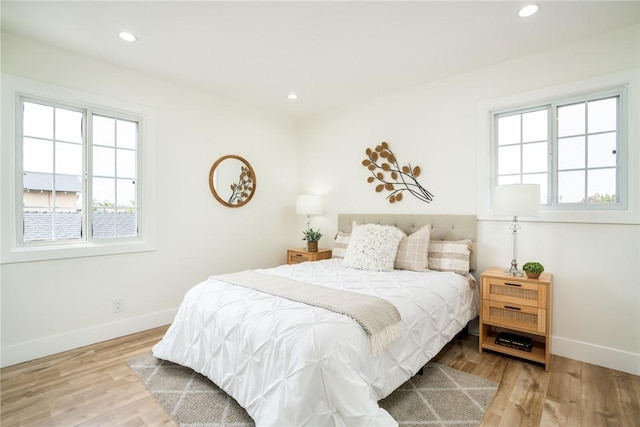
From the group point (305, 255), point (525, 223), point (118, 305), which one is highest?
point (525, 223)

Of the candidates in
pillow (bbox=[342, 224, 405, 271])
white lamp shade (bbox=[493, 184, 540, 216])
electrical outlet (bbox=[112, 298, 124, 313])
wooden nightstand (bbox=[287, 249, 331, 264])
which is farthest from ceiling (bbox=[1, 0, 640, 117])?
electrical outlet (bbox=[112, 298, 124, 313])

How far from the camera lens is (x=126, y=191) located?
3.16 m

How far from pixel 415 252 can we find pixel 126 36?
Result: 304 cm

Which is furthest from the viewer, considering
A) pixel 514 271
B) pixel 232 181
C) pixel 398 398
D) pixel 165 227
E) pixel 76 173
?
pixel 232 181

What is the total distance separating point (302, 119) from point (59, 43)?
2.84m

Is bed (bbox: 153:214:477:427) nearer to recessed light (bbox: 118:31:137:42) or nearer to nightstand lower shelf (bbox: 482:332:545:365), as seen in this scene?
nightstand lower shelf (bbox: 482:332:545:365)

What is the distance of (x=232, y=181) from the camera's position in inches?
156

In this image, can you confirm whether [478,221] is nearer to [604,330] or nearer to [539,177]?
[539,177]

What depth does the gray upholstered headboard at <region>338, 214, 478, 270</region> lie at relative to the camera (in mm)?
3078

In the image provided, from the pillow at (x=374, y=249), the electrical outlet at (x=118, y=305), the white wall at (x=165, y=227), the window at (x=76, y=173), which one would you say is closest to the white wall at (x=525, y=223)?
the pillow at (x=374, y=249)

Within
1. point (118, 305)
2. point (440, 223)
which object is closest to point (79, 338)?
point (118, 305)

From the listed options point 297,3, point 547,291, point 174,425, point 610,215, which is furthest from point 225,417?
point 610,215

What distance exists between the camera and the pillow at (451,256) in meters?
2.91

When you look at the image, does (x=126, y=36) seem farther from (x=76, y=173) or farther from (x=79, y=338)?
(x=79, y=338)
